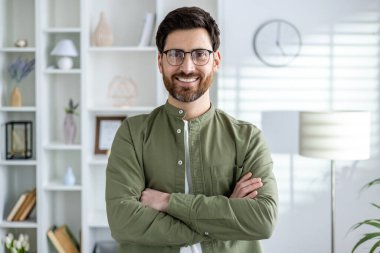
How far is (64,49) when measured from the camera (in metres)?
3.89

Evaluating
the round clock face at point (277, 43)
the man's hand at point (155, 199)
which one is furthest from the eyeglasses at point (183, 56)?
the round clock face at point (277, 43)

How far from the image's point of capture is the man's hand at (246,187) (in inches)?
71.3

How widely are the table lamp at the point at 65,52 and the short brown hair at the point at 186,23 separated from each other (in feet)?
7.51

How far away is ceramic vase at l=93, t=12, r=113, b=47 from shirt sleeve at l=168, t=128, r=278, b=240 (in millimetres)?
2304

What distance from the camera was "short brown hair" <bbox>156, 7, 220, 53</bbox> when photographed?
170cm

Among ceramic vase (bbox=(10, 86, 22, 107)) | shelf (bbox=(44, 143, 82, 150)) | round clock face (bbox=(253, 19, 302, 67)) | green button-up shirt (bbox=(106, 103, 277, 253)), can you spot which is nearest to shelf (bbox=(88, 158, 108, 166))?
shelf (bbox=(44, 143, 82, 150))

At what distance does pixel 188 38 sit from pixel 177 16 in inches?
3.2

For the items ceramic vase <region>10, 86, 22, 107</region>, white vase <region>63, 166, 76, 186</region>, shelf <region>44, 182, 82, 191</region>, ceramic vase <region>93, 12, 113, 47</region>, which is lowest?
shelf <region>44, 182, 82, 191</region>

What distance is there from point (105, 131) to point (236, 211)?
8.11ft

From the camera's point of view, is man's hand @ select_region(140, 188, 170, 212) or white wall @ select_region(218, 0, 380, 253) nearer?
man's hand @ select_region(140, 188, 170, 212)

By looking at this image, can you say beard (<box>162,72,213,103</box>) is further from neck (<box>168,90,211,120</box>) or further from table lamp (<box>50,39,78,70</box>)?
table lamp (<box>50,39,78,70</box>)

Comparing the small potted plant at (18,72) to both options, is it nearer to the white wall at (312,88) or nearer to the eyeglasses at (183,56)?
the white wall at (312,88)

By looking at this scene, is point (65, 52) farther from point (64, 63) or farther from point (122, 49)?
point (122, 49)

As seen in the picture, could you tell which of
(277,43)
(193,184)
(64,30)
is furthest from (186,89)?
(64,30)
